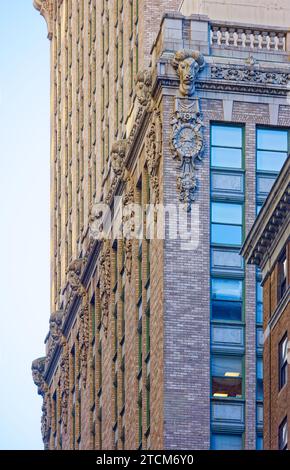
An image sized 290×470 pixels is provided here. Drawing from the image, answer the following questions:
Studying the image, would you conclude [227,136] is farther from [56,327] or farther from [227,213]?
[56,327]

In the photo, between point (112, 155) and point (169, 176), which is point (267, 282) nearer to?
point (169, 176)

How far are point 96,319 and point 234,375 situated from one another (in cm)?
2629

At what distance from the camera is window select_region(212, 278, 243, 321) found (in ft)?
326

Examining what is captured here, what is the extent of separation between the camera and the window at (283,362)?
83812mm

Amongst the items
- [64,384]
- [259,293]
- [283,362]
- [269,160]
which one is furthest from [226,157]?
[64,384]

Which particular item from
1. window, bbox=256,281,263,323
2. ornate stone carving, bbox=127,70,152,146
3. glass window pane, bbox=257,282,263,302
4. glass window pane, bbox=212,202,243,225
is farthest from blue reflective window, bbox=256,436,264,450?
ornate stone carving, bbox=127,70,152,146

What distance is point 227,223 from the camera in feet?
331

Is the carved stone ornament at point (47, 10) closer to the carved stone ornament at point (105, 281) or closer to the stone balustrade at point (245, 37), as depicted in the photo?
the carved stone ornament at point (105, 281)

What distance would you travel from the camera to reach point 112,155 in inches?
4422

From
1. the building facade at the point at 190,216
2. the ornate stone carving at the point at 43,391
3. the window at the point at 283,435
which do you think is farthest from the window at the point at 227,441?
the ornate stone carving at the point at 43,391

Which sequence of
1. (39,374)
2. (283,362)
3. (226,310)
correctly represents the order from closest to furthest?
(283,362), (226,310), (39,374)

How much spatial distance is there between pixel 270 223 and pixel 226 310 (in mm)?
14147
